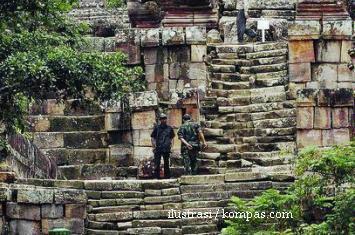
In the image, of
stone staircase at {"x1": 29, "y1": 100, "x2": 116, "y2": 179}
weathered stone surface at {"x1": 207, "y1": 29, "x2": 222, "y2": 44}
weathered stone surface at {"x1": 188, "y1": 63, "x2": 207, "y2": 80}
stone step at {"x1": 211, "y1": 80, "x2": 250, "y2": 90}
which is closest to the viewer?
stone staircase at {"x1": 29, "y1": 100, "x2": 116, "y2": 179}

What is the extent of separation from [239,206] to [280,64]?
922 cm

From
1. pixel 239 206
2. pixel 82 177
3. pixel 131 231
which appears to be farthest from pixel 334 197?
pixel 82 177

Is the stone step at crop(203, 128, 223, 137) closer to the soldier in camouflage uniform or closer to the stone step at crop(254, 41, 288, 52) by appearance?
the soldier in camouflage uniform

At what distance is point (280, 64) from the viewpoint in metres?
28.9

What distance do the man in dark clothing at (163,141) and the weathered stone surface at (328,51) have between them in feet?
13.9

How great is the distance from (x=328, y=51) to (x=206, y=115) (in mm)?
2788

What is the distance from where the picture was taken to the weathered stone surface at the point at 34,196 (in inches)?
830

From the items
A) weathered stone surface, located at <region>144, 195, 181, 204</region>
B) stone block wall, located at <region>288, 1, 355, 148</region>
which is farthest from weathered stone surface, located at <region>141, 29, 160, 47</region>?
weathered stone surface, located at <region>144, 195, 181, 204</region>

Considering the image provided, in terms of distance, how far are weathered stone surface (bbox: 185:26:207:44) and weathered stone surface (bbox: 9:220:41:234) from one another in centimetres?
748

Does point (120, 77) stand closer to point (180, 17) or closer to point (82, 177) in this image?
point (82, 177)

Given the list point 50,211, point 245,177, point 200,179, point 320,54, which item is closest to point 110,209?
point 50,211

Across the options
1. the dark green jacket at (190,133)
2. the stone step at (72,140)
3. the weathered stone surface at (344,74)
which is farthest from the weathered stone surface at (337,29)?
the stone step at (72,140)

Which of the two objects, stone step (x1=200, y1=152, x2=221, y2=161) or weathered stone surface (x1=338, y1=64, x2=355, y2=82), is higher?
weathered stone surface (x1=338, y1=64, x2=355, y2=82)

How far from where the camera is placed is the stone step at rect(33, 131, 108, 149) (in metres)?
26.8
